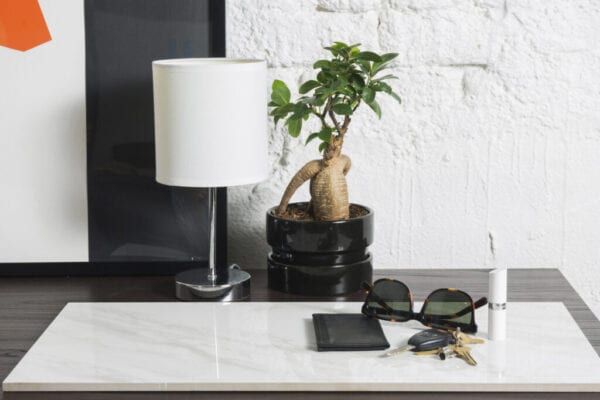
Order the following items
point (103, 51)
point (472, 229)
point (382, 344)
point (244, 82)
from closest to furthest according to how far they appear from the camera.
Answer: point (382, 344), point (244, 82), point (103, 51), point (472, 229)

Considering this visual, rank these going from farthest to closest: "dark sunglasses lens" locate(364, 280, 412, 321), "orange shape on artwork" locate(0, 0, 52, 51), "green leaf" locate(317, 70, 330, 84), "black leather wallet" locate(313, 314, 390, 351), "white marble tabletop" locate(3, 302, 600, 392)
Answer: "orange shape on artwork" locate(0, 0, 52, 51) → "green leaf" locate(317, 70, 330, 84) → "dark sunglasses lens" locate(364, 280, 412, 321) → "black leather wallet" locate(313, 314, 390, 351) → "white marble tabletop" locate(3, 302, 600, 392)

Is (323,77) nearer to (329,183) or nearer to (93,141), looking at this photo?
(329,183)

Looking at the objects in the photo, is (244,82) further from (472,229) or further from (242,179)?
(472,229)

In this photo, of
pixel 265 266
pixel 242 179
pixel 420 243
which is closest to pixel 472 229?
pixel 420 243

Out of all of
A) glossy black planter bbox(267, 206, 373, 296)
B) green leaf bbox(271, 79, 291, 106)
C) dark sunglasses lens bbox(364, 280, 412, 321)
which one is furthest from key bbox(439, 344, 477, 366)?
green leaf bbox(271, 79, 291, 106)

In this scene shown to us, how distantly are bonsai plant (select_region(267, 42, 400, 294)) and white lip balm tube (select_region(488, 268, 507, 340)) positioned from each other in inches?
11.4

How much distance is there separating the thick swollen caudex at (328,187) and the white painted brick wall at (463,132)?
214 millimetres

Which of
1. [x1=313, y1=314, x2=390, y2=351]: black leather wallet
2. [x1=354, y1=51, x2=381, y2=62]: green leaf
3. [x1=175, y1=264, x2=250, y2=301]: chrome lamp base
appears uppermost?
[x1=354, y1=51, x2=381, y2=62]: green leaf

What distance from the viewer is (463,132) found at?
5.49 feet

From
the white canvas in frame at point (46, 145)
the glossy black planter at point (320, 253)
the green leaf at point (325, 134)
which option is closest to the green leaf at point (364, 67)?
the green leaf at point (325, 134)

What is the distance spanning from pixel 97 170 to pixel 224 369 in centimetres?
59

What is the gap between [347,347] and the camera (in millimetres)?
1205

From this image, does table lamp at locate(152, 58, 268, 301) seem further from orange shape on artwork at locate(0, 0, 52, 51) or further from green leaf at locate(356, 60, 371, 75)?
orange shape on artwork at locate(0, 0, 52, 51)

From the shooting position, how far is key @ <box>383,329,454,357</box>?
3.92ft
